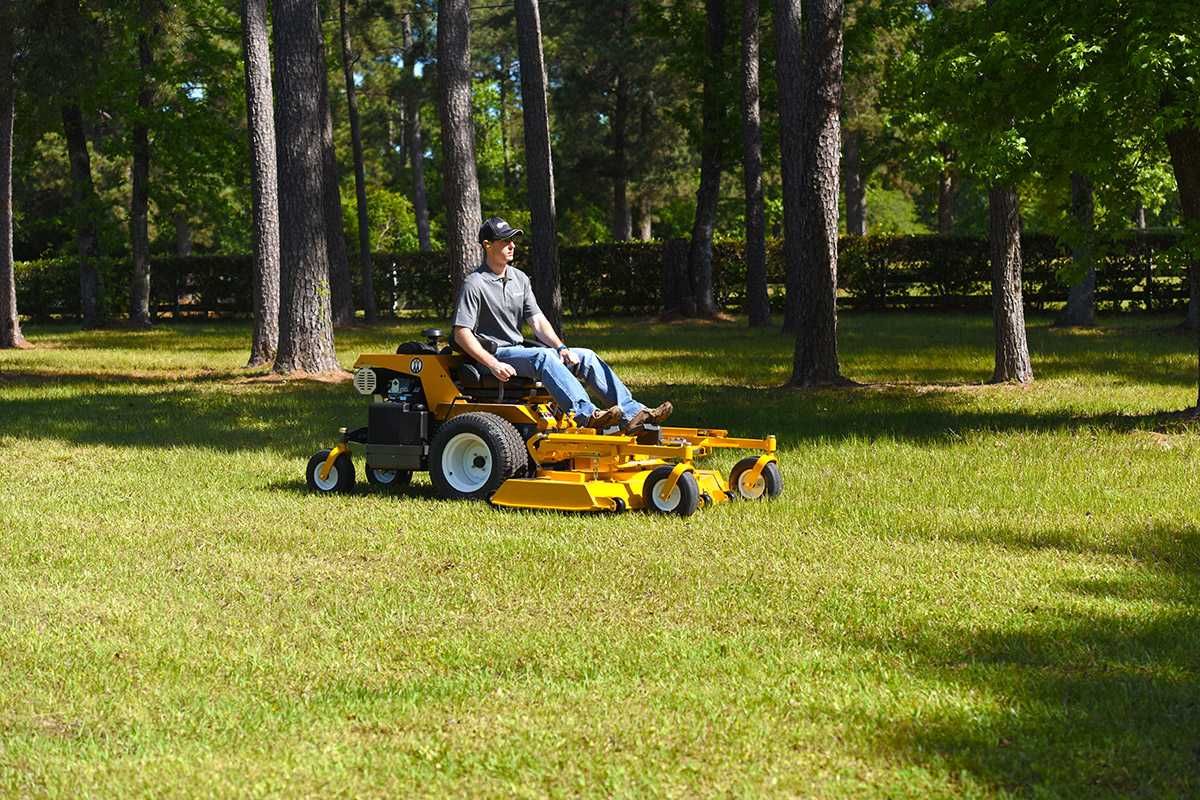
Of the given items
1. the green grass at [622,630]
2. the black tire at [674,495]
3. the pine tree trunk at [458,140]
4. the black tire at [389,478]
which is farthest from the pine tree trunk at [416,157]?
the black tire at [674,495]

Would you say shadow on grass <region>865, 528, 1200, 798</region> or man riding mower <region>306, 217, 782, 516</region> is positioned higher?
man riding mower <region>306, 217, 782, 516</region>

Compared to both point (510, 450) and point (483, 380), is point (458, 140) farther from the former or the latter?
point (510, 450)

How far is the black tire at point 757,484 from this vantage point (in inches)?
367

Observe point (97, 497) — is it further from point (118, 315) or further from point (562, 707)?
point (118, 315)

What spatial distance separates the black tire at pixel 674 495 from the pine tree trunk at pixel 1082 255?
211 inches

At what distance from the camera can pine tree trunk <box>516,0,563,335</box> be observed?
21.9 metres

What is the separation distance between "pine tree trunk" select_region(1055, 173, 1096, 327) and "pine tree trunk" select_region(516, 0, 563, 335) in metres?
7.43

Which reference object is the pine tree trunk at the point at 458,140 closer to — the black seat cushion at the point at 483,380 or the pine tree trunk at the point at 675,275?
the black seat cushion at the point at 483,380

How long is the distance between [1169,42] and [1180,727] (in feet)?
22.7

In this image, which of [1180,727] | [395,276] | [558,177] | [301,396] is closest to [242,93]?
[395,276]

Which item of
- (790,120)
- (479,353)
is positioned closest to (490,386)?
(479,353)

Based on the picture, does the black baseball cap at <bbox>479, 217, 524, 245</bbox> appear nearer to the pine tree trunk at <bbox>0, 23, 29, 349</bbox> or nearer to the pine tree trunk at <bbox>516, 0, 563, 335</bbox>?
the pine tree trunk at <bbox>516, 0, 563, 335</bbox>

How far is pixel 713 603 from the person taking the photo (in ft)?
21.9

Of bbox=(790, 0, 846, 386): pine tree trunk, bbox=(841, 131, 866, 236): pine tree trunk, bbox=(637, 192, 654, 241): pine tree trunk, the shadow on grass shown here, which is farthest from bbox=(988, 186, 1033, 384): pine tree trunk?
bbox=(637, 192, 654, 241): pine tree trunk
